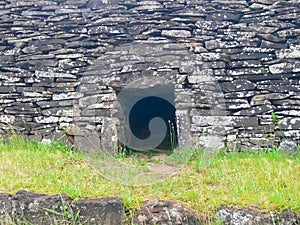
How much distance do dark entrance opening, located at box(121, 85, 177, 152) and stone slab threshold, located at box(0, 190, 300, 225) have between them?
2.24 meters

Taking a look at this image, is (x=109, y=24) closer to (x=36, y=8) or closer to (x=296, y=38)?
(x=36, y=8)

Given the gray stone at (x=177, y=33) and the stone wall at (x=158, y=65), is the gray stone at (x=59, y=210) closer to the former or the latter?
the stone wall at (x=158, y=65)

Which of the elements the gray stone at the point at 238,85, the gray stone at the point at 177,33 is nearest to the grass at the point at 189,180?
the gray stone at the point at 238,85

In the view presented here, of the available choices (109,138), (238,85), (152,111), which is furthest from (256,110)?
(152,111)

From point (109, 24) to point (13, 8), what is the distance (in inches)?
60.7

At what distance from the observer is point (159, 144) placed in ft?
19.6

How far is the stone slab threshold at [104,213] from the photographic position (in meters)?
3.04

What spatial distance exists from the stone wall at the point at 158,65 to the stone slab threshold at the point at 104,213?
184 centimetres

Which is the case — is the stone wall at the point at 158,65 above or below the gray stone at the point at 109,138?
above

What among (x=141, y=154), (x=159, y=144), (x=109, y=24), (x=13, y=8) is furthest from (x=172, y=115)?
(x=13, y=8)

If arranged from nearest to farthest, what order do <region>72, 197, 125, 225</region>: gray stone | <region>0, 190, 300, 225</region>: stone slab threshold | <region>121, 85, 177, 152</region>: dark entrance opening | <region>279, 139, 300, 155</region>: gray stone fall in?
1. <region>0, 190, 300, 225</region>: stone slab threshold
2. <region>72, 197, 125, 225</region>: gray stone
3. <region>279, 139, 300, 155</region>: gray stone
4. <region>121, 85, 177, 152</region>: dark entrance opening

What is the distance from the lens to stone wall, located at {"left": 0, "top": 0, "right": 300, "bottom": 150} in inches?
194

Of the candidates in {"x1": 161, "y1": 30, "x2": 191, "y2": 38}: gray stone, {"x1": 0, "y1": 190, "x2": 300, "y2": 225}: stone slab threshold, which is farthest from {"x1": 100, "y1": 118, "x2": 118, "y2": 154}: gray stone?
{"x1": 0, "y1": 190, "x2": 300, "y2": 225}: stone slab threshold

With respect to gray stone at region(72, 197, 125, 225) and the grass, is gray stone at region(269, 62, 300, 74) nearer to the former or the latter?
the grass
